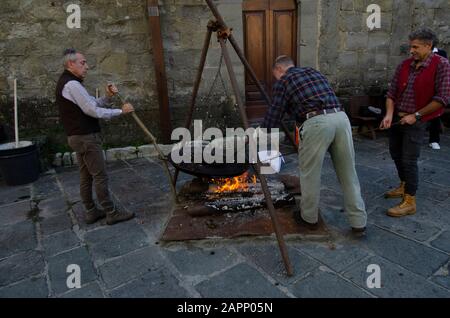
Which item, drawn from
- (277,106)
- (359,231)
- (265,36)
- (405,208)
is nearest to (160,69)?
(265,36)

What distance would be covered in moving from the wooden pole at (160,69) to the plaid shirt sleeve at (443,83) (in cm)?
431

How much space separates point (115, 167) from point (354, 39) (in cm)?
574

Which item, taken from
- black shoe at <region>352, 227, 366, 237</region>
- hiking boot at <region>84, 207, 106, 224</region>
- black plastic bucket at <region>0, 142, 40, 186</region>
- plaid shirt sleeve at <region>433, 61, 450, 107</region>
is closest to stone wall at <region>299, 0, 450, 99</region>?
plaid shirt sleeve at <region>433, 61, 450, 107</region>

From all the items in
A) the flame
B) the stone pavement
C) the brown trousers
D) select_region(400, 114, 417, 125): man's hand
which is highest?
select_region(400, 114, 417, 125): man's hand

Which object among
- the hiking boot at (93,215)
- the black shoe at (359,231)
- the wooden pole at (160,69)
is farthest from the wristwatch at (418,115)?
the wooden pole at (160,69)

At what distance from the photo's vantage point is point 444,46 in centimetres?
848

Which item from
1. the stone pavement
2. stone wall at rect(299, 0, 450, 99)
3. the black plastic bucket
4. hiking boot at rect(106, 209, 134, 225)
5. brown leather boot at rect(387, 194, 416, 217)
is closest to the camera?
the stone pavement

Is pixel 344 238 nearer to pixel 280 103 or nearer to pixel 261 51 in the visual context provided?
pixel 280 103

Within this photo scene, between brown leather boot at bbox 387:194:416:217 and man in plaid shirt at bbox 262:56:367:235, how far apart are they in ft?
2.27

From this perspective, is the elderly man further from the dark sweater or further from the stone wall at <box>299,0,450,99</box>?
the stone wall at <box>299,0,450,99</box>

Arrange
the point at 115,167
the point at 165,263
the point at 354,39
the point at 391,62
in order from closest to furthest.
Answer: the point at 165,263 < the point at 115,167 < the point at 354,39 < the point at 391,62

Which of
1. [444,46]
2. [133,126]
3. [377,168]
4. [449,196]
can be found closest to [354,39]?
[444,46]

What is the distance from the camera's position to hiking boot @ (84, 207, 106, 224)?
402 cm

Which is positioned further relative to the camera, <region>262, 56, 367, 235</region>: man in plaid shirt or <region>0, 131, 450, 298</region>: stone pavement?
<region>262, 56, 367, 235</region>: man in plaid shirt
